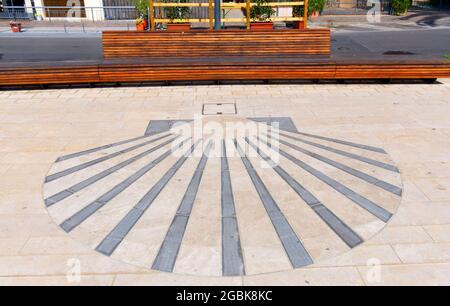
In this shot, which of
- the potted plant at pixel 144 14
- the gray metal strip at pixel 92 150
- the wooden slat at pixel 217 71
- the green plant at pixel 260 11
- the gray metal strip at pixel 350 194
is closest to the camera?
the gray metal strip at pixel 350 194

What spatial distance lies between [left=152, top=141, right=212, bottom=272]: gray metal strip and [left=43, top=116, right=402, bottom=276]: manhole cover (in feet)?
0.04

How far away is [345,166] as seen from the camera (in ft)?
22.8

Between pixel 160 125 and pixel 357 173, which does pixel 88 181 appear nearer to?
pixel 160 125

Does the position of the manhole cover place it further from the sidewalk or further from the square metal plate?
the sidewalk

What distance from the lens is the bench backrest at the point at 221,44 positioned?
41.1ft

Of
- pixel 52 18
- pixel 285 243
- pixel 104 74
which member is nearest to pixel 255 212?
pixel 285 243

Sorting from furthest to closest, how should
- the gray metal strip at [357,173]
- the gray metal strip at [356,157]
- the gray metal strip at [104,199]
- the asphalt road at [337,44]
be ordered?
the asphalt road at [337,44], the gray metal strip at [356,157], the gray metal strip at [357,173], the gray metal strip at [104,199]

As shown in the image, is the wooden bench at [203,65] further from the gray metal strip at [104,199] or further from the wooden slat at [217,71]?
the gray metal strip at [104,199]

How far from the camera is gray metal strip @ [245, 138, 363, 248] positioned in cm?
508

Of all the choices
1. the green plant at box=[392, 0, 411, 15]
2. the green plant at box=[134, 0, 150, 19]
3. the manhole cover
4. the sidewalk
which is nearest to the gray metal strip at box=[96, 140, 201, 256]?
the manhole cover

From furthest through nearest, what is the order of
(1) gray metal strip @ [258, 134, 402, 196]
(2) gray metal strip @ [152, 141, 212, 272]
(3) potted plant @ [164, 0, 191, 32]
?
(3) potted plant @ [164, 0, 191, 32] → (1) gray metal strip @ [258, 134, 402, 196] → (2) gray metal strip @ [152, 141, 212, 272]

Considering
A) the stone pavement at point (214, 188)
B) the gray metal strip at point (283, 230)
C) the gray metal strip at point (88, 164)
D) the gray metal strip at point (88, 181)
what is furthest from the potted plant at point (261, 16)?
the gray metal strip at point (283, 230)

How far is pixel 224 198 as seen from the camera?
5.98 m
